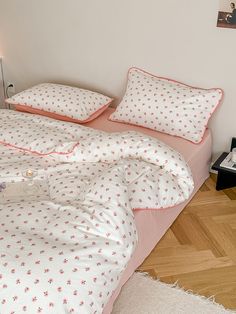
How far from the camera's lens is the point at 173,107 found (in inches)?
97.8

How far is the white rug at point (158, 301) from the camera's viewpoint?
5.55ft

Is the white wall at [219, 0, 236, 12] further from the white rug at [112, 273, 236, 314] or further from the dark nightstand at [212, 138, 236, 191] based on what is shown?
the white rug at [112, 273, 236, 314]

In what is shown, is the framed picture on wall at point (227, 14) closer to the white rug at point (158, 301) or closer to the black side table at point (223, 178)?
the black side table at point (223, 178)

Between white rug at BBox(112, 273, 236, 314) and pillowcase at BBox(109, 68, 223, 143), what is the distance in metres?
1.01

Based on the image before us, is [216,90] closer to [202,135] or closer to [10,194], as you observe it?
[202,135]

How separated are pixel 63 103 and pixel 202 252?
140cm

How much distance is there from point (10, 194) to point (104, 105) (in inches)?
48.6

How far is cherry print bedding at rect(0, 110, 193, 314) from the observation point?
50.9 inches

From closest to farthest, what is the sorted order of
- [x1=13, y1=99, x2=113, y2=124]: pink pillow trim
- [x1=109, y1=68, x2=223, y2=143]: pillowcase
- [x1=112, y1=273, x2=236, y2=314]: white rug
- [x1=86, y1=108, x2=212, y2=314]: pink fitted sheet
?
[x1=112, y1=273, x2=236, y2=314]: white rug
[x1=86, y1=108, x2=212, y2=314]: pink fitted sheet
[x1=109, y1=68, x2=223, y2=143]: pillowcase
[x1=13, y1=99, x2=113, y2=124]: pink pillow trim

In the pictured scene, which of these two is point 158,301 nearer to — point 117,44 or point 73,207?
point 73,207

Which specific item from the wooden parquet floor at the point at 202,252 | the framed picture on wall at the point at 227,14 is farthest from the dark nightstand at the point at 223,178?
the framed picture on wall at the point at 227,14

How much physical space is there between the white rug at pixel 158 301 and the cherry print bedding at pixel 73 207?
32 centimetres

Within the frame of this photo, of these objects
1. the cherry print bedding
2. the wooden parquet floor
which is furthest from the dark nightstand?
the cherry print bedding

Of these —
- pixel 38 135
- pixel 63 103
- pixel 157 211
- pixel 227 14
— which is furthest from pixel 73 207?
pixel 227 14
